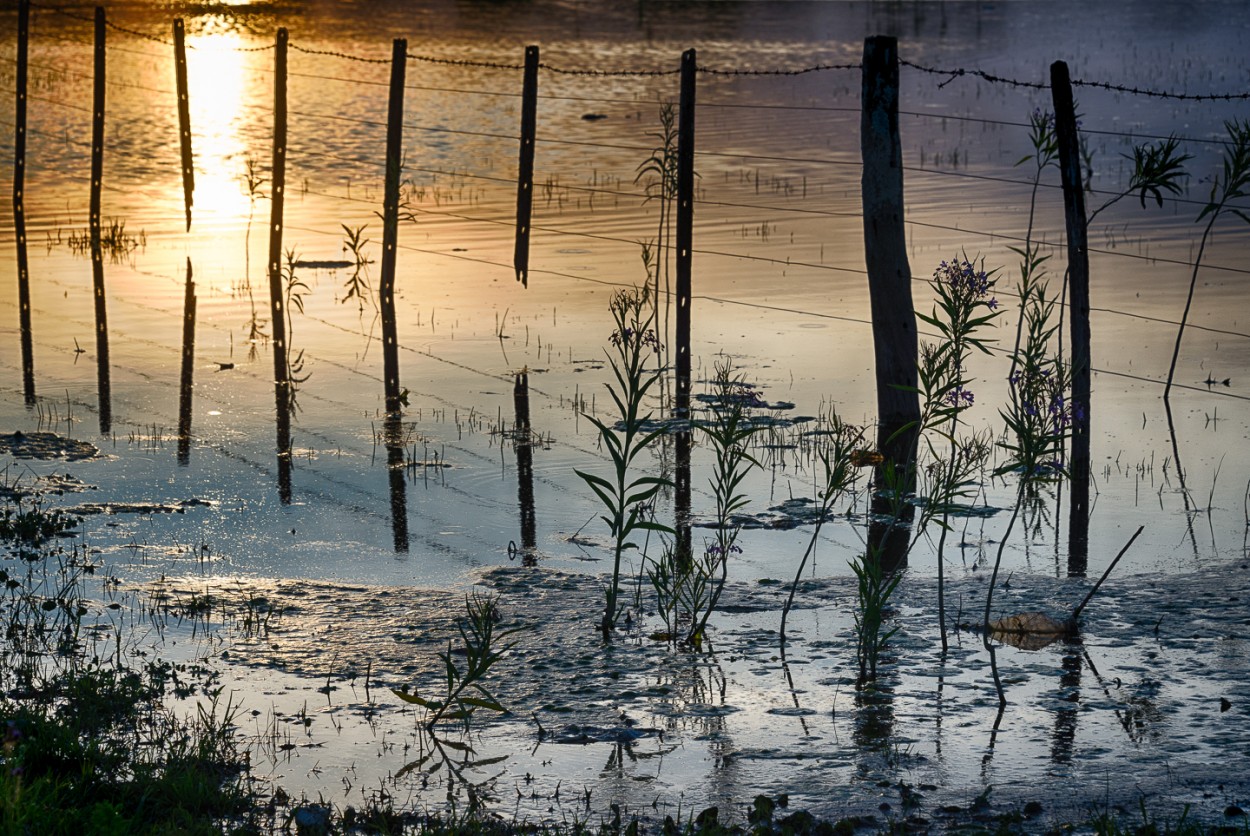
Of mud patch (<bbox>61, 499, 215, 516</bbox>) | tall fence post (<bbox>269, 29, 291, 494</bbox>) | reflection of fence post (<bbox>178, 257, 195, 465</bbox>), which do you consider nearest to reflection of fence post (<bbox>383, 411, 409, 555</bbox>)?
tall fence post (<bbox>269, 29, 291, 494</bbox>)

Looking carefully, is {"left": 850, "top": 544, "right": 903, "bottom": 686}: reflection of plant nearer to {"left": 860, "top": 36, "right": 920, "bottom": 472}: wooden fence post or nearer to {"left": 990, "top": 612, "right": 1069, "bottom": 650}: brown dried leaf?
{"left": 990, "top": 612, "right": 1069, "bottom": 650}: brown dried leaf

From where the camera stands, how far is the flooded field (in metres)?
5.06

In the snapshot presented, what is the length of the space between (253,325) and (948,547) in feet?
24.9

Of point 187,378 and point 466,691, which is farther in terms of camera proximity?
point 187,378

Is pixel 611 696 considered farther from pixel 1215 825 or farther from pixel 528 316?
pixel 528 316

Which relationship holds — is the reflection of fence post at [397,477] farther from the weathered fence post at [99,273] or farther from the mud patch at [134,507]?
the weathered fence post at [99,273]

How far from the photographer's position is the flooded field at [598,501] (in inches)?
199

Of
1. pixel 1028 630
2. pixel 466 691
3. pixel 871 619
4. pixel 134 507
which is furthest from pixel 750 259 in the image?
pixel 466 691

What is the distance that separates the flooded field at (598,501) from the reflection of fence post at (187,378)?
7cm

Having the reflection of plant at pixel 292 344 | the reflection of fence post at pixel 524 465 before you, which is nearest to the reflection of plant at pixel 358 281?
the reflection of plant at pixel 292 344

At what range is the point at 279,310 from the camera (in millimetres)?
13742

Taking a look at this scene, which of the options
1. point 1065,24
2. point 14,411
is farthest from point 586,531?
point 1065,24

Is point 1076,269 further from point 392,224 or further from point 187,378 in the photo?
point 392,224

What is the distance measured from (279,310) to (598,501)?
627 cm
